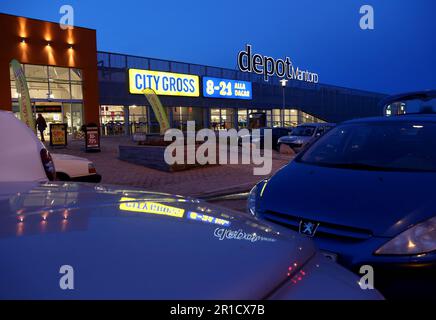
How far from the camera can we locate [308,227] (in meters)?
2.97

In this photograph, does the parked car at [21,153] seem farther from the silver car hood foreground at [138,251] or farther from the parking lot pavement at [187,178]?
the parking lot pavement at [187,178]

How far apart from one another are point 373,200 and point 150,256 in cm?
217

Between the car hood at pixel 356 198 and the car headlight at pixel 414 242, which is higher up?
the car hood at pixel 356 198

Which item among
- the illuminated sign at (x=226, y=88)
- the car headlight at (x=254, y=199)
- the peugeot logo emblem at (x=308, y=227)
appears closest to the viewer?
the peugeot logo emblem at (x=308, y=227)

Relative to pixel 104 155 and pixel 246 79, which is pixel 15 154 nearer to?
pixel 104 155

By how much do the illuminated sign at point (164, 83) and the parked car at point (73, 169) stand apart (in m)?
23.1

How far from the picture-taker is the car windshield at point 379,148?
3695 mm

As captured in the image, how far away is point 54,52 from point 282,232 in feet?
81.8

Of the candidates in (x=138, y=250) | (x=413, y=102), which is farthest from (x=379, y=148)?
(x=413, y=102)

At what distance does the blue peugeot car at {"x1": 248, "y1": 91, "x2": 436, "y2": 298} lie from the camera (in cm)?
260

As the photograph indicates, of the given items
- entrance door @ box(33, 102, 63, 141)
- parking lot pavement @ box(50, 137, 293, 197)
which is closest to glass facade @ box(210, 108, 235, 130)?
entrance door @ box(33, 102, 63, 141)

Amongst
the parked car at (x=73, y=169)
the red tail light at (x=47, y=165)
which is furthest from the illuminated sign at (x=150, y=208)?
the parked car at (x=73, y=169)

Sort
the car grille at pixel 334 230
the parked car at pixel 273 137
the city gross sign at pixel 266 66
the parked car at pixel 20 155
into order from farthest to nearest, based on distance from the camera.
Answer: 1. the city gross sign at pixel 266 66
2. the parked car at pixel 273 137
3. the parked car at pixel 20 155
4. the car grille at pixel 334 230

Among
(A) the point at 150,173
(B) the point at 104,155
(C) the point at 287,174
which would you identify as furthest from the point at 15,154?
(B) the point at 104,155
